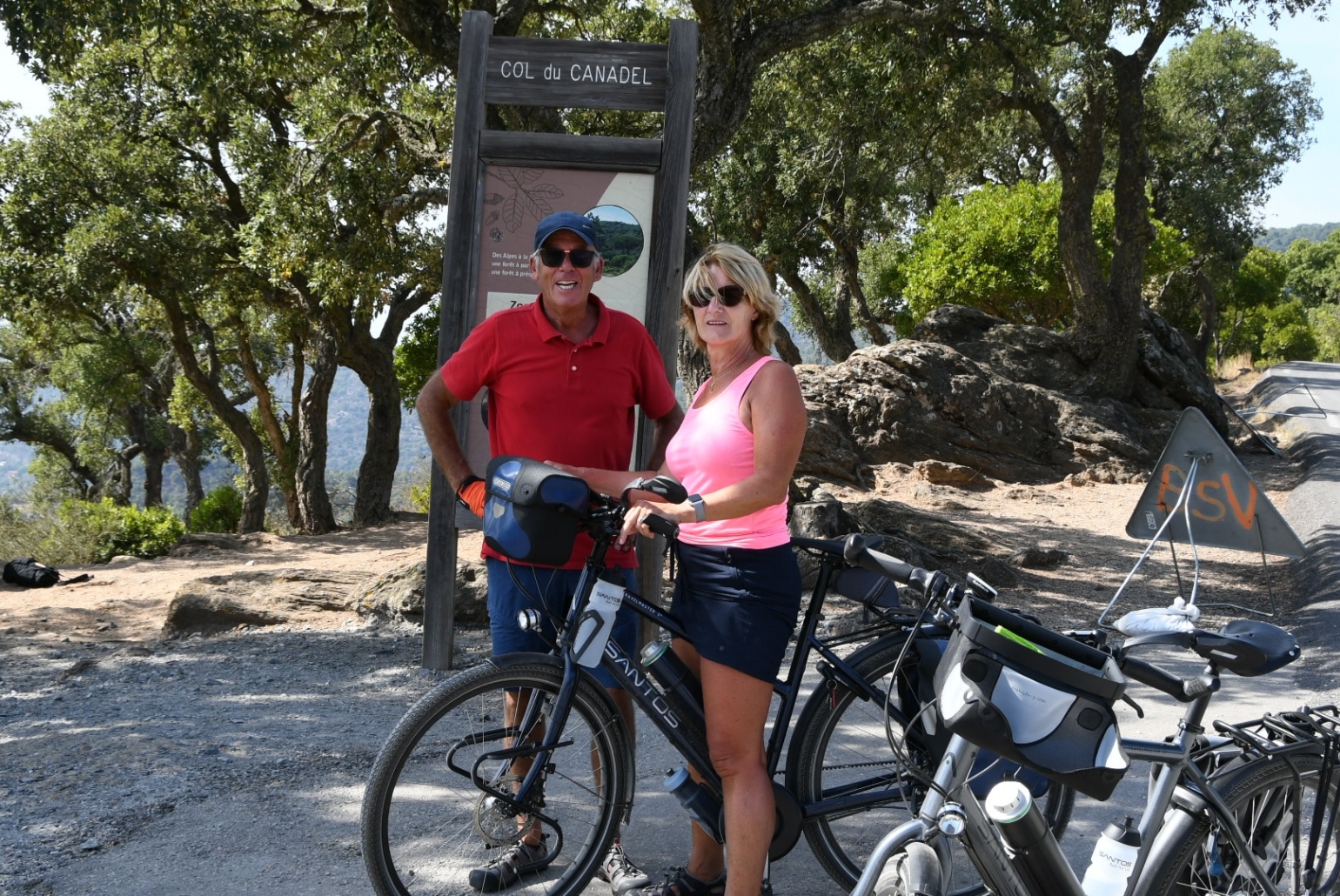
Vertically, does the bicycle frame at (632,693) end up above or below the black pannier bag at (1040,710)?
below

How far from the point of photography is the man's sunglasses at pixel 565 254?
3486mm

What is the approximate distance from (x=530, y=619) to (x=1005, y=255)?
25156mm

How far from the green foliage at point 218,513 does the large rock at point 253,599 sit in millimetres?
14913

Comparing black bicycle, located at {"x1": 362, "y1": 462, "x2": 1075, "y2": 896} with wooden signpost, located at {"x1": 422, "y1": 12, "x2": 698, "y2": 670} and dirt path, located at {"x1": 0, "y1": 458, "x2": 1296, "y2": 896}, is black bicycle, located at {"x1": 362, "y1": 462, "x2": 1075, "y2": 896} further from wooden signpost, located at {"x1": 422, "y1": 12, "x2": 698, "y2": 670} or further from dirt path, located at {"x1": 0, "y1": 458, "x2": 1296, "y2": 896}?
wooden signpost, located at {"x1": 422, "y1": 12, "x2": 698, "y2": 670}

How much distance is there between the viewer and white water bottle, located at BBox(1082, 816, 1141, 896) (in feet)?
8.19

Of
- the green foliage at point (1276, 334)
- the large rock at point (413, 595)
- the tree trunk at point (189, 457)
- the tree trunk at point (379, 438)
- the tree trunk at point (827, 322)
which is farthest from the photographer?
the green foliage at point (1276, 334)

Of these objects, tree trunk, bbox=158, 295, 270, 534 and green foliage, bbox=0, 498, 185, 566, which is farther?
tree trunk, bbox=158, 295, 270, 534

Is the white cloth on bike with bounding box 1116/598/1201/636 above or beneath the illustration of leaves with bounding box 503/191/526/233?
beneath

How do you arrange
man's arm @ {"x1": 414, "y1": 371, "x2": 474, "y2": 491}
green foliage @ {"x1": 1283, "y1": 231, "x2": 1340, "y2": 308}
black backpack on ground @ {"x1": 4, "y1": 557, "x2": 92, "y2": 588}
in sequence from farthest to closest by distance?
green foliage @ {"x1": 1283, "y1": 231, "x2": 1340, "y2": 308}
black backpack on ground @ {"x1": 4, "y1": 557, "x2": 92, "y2": 588}
man's arm @ {"x1": 414, "y1": 371, "x2": 474, "y2": 491}

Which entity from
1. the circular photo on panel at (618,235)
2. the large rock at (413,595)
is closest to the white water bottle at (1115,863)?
the circular photo on panel at (618,235)

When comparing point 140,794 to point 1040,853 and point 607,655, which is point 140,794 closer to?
point 607,655

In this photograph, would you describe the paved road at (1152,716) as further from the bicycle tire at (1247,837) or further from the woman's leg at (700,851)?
the bicycle tire at (1247,837)

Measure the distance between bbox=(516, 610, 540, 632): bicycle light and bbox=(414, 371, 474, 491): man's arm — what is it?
62 centimetres

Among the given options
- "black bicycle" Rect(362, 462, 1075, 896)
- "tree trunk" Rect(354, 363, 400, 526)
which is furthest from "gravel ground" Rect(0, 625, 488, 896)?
"tree trunk" Rect(354, 363, 400, 526)
